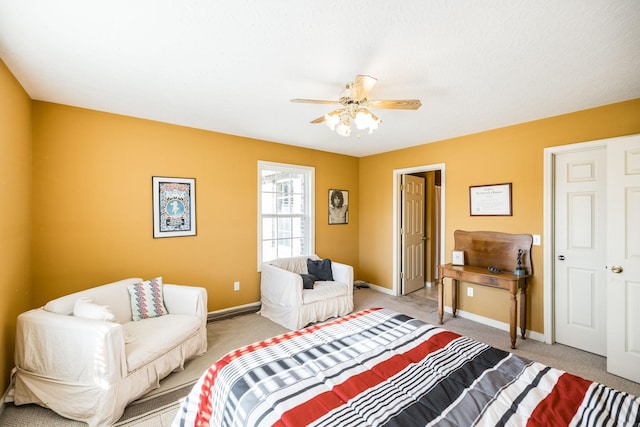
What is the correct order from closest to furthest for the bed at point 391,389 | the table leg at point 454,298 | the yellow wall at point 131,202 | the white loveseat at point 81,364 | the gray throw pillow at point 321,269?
1. the bed at point 391,389
2. the white loveseat at point 81,364
3. the yellow wall at point 131,202
4. the table leg at point 454,298
5. the gray throw pillow at point 321,269

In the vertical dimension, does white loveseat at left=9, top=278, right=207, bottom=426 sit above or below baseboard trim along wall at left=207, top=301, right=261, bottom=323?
above

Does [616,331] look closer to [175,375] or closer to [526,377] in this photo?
[526,377]

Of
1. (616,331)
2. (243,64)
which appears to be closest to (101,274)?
(243,64)

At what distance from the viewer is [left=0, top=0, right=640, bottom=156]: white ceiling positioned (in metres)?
1.48

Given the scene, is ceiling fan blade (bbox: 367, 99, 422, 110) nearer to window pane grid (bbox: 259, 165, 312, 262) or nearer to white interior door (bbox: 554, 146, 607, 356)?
white interior door (bbox: 554, 146, 607, 356)

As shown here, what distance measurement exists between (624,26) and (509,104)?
1.15 metres

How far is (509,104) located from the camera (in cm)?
272

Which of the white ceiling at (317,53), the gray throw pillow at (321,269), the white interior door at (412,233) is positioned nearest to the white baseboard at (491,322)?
the white interior door at (412,233)

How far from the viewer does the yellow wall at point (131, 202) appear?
9.00 ft

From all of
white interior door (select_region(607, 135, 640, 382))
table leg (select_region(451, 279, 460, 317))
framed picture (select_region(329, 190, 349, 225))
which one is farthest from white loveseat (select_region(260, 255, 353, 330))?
white interior door (select_region(607, 135, 640, 382))

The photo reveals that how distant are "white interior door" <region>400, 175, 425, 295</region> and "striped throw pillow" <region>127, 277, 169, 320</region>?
12.0ft

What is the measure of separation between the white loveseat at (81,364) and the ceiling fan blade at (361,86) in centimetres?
238

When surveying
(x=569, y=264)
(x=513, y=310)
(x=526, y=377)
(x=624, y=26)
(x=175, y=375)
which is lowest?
(x=175, y=375)

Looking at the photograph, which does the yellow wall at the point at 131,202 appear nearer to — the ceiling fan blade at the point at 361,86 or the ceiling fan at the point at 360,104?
the ceiling fan at the point at 360,104
